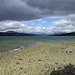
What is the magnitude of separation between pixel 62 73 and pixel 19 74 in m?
2.45

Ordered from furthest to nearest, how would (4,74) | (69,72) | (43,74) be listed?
(4,74), (43,74), (69,72)

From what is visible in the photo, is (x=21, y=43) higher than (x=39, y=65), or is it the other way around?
(x=39, y=65)

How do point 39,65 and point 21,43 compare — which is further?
point 21,43

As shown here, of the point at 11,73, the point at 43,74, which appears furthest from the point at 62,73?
the point at 11,73

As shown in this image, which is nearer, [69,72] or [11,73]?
[69,72]

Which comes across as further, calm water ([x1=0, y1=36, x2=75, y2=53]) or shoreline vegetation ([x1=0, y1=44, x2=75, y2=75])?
calm water ([x1=0, y1=36, x2=75, y2=53])

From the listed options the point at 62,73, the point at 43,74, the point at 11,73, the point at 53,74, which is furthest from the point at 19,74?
the point at 62,73

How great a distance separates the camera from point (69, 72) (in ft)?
17.7

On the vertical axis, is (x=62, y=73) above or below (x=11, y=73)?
above

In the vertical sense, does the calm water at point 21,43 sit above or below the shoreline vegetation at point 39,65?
below

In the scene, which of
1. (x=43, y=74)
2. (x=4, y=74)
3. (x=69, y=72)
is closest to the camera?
(x=69, y=72)

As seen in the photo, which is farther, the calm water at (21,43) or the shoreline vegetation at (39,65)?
the calm water at (21,43)

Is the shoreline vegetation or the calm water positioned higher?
the shoreline vegetation

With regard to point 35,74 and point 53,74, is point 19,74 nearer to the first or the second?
point 35,74
